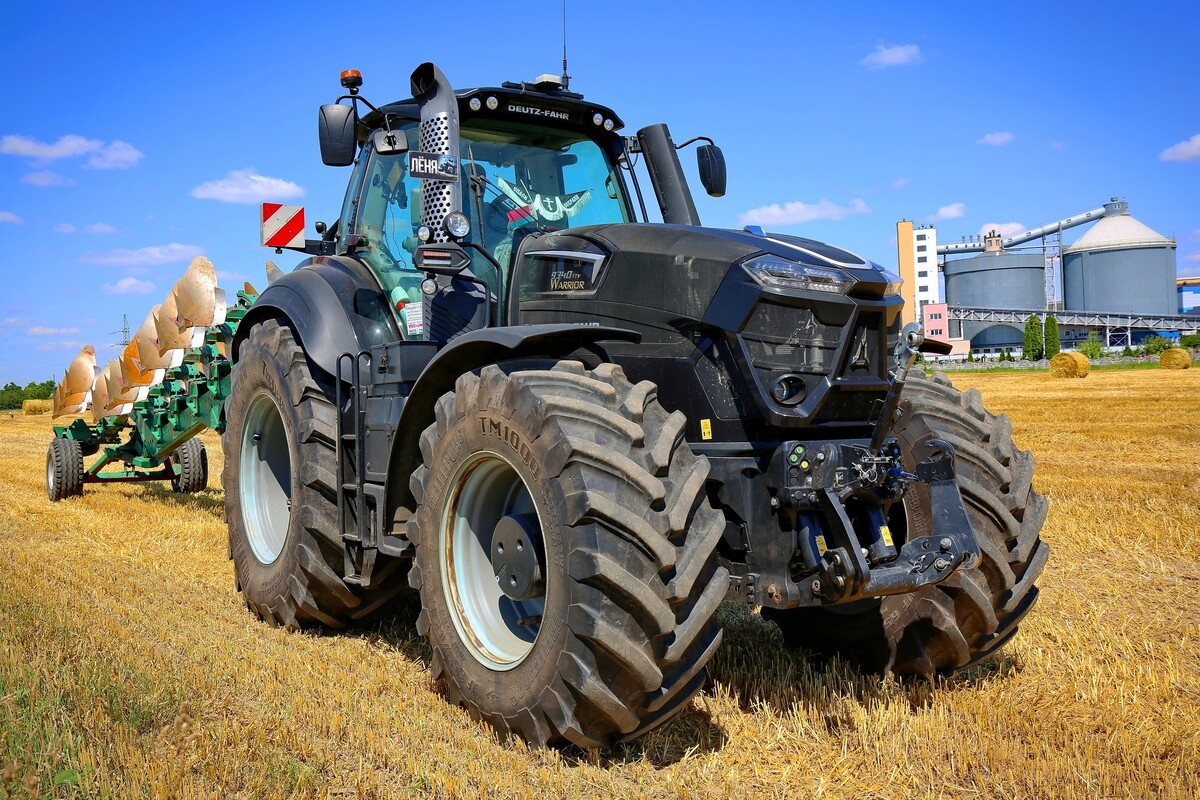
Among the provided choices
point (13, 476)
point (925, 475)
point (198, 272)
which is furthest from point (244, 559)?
point (13, 476)

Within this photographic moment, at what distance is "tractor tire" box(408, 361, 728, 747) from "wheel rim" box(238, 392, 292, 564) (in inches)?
96.7

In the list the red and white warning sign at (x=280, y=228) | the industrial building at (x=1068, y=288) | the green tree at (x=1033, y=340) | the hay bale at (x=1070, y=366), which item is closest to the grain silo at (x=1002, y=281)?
the industrial building at (x=1068, y=288)

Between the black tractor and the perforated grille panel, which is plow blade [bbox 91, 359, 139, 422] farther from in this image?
the perforated grille panel

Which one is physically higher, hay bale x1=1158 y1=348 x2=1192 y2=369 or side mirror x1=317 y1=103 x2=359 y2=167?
side mirror x1=317 y1=103 x2=359 y2=167

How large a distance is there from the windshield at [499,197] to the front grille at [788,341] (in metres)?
1.44

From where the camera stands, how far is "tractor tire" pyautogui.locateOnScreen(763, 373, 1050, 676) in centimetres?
416

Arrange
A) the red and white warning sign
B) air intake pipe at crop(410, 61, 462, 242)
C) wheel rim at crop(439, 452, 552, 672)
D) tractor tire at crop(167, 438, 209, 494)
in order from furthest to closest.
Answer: tractor tire at crop(167, 438, 209, 494), the red and white warning sign, air intake pipe at crop(410, 61, 462, 242), wheel rim at crop(439, 452, 552, 672)

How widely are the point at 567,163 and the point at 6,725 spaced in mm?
3413

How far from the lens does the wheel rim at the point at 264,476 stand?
6098mm

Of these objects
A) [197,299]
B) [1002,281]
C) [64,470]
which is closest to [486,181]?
[197,299]

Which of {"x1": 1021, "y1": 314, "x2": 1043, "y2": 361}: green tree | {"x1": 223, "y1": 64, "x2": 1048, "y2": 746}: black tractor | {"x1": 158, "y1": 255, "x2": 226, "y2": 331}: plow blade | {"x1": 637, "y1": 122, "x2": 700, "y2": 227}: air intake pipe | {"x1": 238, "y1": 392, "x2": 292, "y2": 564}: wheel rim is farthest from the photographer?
{"x1": 1021, "y1": 314, "x2": 1043, "y2": 361}: green tree

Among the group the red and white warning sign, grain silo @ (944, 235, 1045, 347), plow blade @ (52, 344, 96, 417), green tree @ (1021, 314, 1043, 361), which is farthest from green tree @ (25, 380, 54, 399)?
grain silo @ (944, 235, 1045, 347)

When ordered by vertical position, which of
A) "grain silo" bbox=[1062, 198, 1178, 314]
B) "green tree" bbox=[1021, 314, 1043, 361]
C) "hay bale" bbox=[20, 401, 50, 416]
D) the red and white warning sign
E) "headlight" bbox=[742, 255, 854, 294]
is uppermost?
"grain silo" bbox=[1062, 198, 1178, 314]

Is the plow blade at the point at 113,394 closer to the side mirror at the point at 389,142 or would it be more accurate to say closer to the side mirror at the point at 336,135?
Result: the side mirror at the point at 336,135
